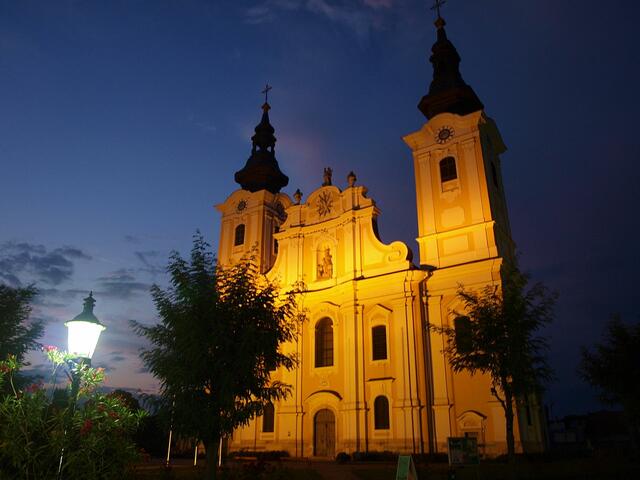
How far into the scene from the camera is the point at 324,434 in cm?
2717

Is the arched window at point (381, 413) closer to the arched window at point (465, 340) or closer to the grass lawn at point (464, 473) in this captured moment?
the grass lawn at point (464, 473)

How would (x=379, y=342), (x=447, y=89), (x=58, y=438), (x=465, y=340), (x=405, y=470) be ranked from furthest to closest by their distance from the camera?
1. (x=447, y=89)
2. (x=379, y=342)
3. (x=465, y=340)
4. (x=405, y=470)
5. (x=58, y=438)

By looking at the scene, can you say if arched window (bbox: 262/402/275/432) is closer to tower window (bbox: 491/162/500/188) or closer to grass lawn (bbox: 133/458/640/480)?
grass lawn (bbox: 133/458/640/480)

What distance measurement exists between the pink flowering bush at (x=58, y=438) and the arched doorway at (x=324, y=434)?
21.0m

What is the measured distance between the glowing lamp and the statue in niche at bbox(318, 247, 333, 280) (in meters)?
23.0

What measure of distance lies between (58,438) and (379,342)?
73.2 feet

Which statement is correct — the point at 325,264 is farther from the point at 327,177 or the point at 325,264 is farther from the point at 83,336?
the point at 83,336

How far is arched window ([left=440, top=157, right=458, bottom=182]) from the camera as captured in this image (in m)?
28.6

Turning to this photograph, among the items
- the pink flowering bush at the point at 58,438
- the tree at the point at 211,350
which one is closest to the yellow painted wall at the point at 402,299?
the tree at the point at 211,350

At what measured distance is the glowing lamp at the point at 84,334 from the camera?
7.86m

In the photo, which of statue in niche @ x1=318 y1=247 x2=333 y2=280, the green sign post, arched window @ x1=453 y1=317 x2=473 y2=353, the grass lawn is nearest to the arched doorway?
the grass lawn

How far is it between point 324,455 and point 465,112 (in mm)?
21030

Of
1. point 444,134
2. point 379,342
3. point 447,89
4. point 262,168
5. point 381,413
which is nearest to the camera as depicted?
point 381,413

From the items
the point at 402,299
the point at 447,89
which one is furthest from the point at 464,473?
the point at 447,89
